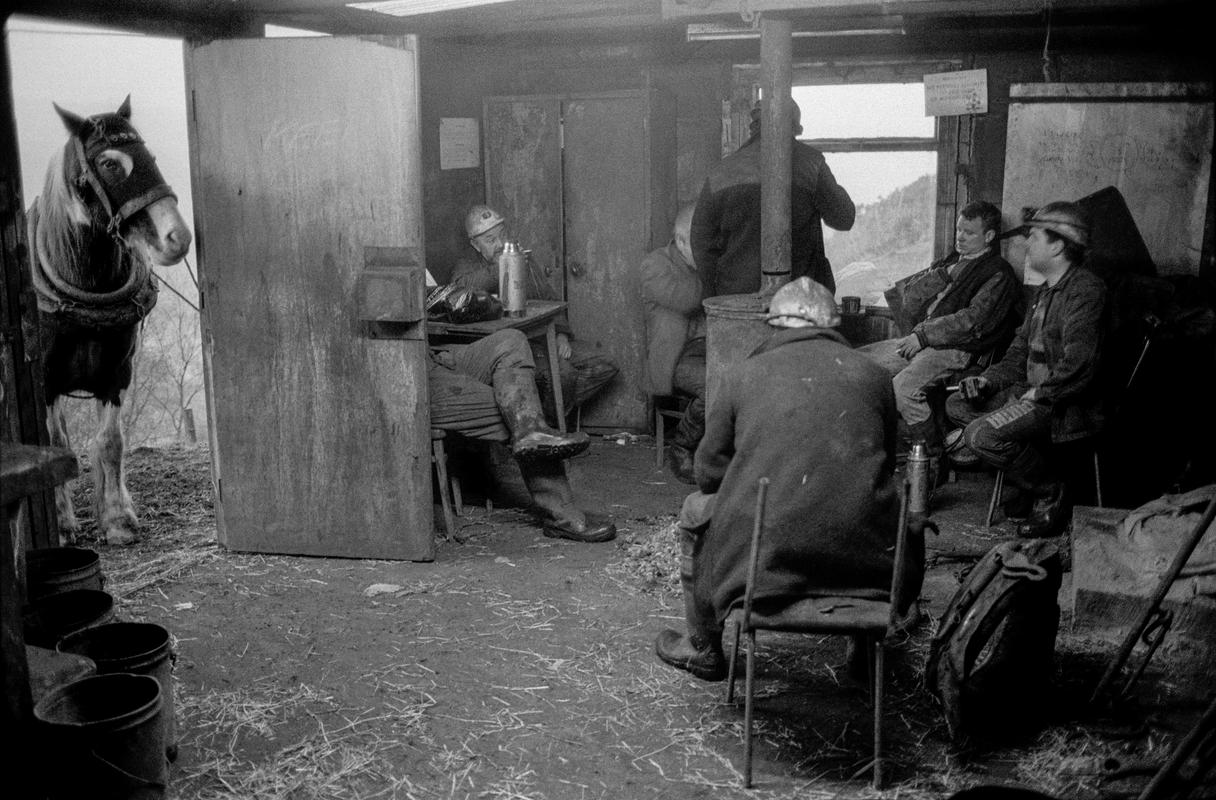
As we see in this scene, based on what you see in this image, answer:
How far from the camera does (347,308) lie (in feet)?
20.6

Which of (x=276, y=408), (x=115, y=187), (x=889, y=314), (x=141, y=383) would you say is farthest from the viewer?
(x=141, y=383)

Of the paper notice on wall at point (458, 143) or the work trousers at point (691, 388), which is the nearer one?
the work trousers at point (691, 388)

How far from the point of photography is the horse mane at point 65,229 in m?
6.16

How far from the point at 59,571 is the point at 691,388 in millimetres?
4373

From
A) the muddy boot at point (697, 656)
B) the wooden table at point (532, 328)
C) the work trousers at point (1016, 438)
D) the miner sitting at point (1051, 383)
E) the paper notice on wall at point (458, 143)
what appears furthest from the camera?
the paper notice on wall at point (458, 143)

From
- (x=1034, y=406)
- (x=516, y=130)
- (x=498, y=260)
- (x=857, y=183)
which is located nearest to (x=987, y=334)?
(x=1034, y=406)

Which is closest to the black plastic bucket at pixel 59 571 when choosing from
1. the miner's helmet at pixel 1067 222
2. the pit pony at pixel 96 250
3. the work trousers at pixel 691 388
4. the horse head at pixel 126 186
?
the pit pony at pixel 96 250

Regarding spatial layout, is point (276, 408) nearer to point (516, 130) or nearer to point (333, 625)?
point (333, 625)

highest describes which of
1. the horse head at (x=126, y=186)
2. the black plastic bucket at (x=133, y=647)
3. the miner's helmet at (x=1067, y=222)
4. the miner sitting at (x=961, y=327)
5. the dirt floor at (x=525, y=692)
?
the horse head at (x=126, y=186)

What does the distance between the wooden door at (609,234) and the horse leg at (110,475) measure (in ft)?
11.8

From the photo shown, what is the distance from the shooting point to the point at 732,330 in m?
6.45

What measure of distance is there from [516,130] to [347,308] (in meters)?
3.40

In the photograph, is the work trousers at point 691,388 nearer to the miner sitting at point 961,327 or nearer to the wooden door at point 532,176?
the miner sitting at point 961,327

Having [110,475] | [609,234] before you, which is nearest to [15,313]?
[110,475]
